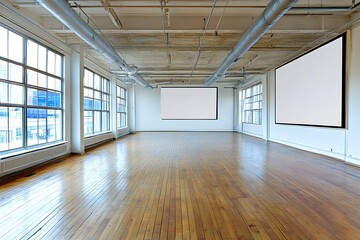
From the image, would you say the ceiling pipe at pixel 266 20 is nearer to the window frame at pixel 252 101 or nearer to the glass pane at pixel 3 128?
the glass pane at pixel 3 128

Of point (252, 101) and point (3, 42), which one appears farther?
point (252, 101)

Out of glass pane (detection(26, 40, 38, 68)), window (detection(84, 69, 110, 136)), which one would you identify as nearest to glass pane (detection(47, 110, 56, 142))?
glass pane (detection(26, 40, 38, 68))

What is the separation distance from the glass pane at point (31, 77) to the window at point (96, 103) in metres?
2.89

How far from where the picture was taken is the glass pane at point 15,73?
14.8 ft

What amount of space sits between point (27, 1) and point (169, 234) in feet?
15.8

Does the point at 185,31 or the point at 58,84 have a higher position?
the point at 185,31

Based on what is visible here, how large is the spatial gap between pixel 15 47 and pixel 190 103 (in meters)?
11.7

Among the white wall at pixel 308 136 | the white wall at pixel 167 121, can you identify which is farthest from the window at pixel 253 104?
the white wall at pixel 308 136

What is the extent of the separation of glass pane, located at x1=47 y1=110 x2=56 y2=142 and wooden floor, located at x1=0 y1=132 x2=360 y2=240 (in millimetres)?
1098

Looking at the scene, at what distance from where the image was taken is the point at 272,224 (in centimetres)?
248

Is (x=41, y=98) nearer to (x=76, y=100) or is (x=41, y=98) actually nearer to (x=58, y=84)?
(x=58, y=84)

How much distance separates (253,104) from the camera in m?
13.1

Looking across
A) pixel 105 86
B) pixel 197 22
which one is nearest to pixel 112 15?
pixel 197 22

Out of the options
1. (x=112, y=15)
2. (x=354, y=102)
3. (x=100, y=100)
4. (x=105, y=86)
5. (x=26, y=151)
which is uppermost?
(x=112, y=15)
